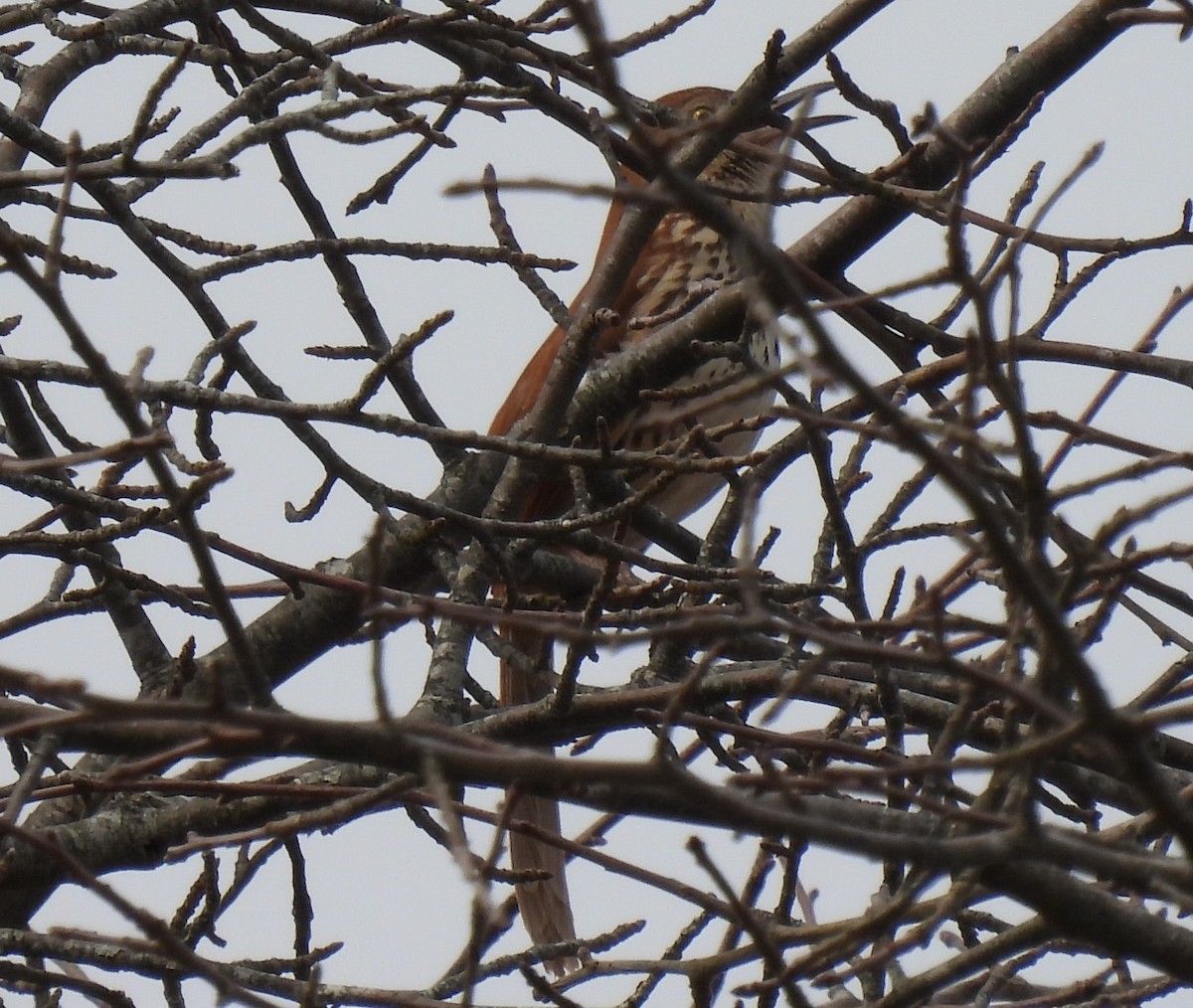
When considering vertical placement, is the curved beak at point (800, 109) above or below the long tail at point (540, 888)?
above

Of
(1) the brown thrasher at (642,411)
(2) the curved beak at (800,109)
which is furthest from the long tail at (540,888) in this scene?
(2) the curved beak at (800,109)

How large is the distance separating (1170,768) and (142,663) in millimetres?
2150

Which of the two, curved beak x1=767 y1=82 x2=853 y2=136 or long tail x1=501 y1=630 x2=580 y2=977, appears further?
long tail x1=501 y1=630 x2=580 y2=977

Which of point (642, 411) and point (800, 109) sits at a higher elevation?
point (642, 411)

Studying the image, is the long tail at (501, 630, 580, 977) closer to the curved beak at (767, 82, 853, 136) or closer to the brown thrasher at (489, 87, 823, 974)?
the brown thrasher at (489, 87, 823, 974)

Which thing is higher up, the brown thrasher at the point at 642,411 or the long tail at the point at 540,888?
the brown thrasher at the point at 642,411

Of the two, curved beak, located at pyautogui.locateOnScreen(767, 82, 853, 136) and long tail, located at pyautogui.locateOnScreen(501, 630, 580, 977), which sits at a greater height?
curved beak, located at pyautogui.locateOnScreen(767, 82, 853, 136)

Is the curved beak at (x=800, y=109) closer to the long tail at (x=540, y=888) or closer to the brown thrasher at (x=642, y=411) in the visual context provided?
the brown thrasher at (x=642, y=411)

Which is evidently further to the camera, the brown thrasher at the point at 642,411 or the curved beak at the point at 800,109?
the brown thrasher at the point at 642,411

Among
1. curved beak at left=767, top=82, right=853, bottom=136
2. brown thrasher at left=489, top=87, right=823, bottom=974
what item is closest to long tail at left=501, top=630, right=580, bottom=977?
brown thrasher at left=489, top=87, right=823, bottom=974

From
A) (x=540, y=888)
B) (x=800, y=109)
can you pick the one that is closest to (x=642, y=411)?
(x=540, y=888)

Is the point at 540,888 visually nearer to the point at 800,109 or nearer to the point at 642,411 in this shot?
the point at 642,411

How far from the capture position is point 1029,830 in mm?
1611

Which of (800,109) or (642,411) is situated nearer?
(800,109)
